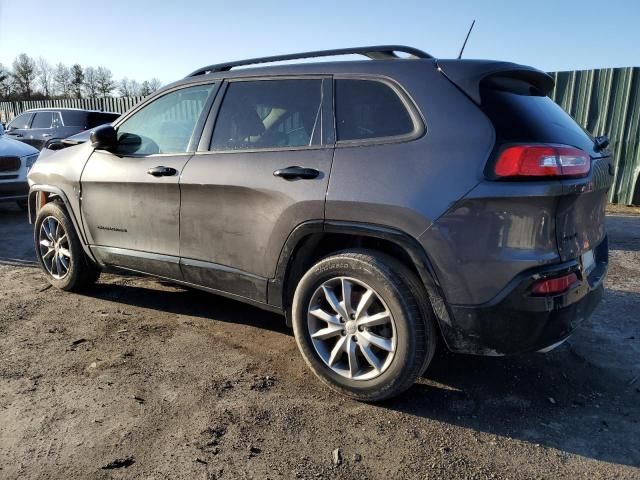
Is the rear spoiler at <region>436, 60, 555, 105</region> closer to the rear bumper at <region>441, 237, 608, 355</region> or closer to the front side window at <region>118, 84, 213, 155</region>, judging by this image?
the rear bumper at <region>441, 237, 608, 355</region>

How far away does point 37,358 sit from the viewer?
338 centimetres

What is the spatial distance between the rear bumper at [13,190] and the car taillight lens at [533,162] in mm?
8424

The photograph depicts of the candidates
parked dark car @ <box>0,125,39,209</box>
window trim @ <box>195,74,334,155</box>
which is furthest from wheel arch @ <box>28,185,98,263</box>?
parked dark car @ <box>0,125,39,209</box>

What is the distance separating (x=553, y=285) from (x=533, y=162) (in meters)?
0.59

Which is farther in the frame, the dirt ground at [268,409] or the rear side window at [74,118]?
the rear side window at [74,118]

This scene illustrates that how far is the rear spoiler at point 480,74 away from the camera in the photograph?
2570mm

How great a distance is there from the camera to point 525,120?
98.7 inches

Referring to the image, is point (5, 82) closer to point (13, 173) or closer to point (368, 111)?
point (13, 173)

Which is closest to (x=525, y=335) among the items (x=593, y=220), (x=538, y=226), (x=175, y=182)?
(x=538, y=226)

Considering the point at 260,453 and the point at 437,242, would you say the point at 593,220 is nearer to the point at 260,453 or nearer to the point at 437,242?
the point at 437,242

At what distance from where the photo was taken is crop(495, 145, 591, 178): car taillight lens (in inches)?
92.5

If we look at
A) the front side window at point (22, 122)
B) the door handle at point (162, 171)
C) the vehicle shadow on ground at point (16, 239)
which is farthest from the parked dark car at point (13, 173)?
the front side window at point (22, 122)

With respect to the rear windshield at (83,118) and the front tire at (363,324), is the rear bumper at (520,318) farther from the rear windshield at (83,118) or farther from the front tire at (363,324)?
the rear windshield at (83,118)

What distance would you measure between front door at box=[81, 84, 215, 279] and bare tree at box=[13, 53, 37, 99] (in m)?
63.9
